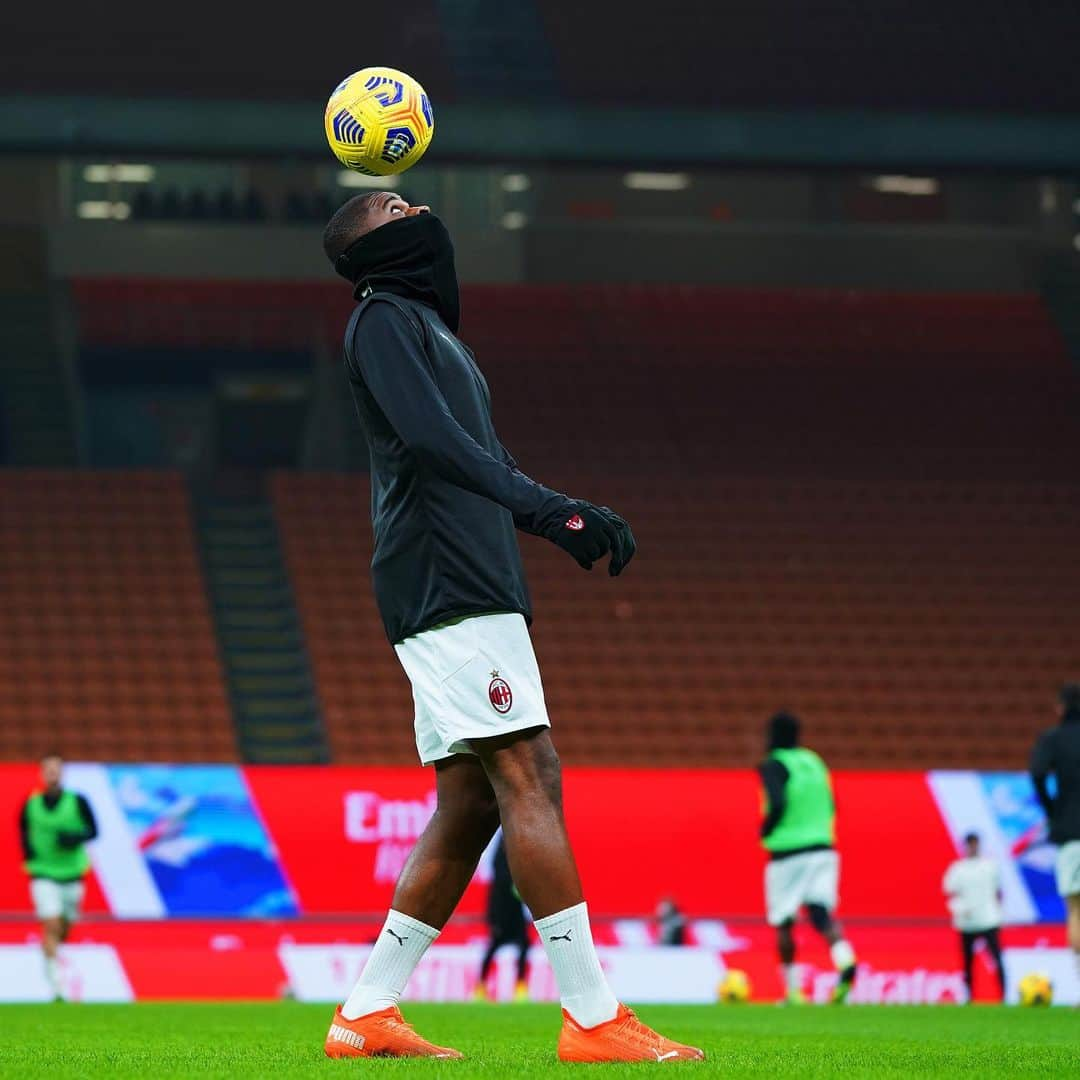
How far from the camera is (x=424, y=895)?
494 centimetres

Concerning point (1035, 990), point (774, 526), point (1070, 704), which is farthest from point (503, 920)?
point (774, 526)

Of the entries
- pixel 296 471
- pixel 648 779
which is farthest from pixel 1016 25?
pixel 296 471

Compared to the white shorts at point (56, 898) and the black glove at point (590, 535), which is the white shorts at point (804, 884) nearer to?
the white shorts at point (56, 898)

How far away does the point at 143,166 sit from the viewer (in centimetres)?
2812

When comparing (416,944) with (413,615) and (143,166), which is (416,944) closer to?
(413,615)

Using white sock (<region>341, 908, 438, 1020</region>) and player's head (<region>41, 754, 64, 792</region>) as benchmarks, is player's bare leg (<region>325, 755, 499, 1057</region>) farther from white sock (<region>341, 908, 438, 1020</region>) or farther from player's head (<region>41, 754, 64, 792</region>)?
player's head (<region>41, 754, 64, 792</region>)

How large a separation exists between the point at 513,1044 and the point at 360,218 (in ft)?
7.63

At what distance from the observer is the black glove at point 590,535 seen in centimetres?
450

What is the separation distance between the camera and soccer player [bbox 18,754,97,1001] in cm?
1473

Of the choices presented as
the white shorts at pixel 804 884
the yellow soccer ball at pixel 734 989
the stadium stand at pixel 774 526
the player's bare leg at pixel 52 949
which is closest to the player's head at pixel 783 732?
the white shorts at pixel 804 884

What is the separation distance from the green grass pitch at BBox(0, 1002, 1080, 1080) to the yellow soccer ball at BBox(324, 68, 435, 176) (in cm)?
221

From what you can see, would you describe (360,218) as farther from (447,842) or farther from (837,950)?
(837,950)

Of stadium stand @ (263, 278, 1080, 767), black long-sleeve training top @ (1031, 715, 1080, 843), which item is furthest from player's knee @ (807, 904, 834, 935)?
stadium stand @ (263, 278, 1080, 767)

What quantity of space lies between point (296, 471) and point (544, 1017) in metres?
15.5
